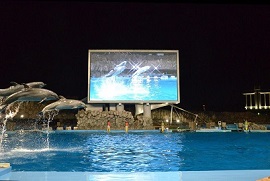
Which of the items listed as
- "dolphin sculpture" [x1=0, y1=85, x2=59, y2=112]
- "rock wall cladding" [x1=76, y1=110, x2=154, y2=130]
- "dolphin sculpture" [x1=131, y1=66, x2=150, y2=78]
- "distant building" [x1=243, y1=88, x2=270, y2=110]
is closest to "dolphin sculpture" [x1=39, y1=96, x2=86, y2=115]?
"dolphin sculpture" [x1=0, y1=85, x2=59, y2=112]

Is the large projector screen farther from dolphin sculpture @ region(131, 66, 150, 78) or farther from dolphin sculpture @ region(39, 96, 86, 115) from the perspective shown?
dolphin sculpture @ region(39, 96, 86, 115)

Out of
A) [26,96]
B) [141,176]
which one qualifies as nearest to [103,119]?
[26,96]

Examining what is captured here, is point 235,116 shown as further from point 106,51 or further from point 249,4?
point 249,4

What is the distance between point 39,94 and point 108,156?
3.03 meters

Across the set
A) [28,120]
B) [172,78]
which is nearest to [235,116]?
[172,78]

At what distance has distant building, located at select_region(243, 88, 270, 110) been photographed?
78312 mm

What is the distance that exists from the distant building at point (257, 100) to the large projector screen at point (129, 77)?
46.6 meters

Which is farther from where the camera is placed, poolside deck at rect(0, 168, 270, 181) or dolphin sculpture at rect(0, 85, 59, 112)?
dolphin sculpture at rect(0, 85, 59, 112)

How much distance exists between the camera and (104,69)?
117 feet

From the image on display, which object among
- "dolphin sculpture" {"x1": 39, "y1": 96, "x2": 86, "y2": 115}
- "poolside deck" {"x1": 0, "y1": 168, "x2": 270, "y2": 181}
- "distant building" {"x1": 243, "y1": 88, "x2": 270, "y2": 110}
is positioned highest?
"distant building" {"x1": 243, "y1": 88, "x2": 270, "y2": 110}

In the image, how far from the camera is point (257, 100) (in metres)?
80.9

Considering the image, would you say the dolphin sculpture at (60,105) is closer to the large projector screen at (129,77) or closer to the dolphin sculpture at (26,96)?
the dolphin sculpture at (26,96)

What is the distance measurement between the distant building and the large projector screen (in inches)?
1836

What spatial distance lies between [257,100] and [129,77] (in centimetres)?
5560
